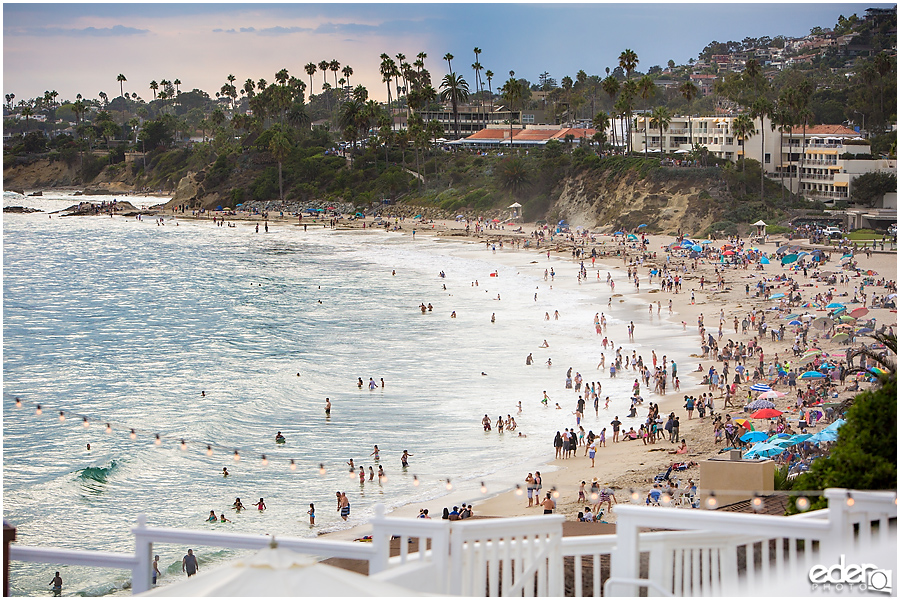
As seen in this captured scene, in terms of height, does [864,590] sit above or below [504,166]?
below

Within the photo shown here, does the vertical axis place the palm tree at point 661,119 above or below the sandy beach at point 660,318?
above

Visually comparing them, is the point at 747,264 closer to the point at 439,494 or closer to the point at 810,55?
the point at 439,494

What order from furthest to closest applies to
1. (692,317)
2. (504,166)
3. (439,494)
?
(504,166)
(692,317)
(439,494)

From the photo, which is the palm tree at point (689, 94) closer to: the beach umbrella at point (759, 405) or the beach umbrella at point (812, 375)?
the beach umbrella at point (812, 375)

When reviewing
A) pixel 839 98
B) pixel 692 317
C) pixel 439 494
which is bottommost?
pixel 439 494

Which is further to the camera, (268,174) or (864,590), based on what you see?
(268,174)

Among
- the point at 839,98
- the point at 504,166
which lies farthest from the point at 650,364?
the point at 839,98

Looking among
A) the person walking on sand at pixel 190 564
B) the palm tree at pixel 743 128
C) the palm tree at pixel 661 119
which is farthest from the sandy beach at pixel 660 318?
the palm tree at pixel 661 119
